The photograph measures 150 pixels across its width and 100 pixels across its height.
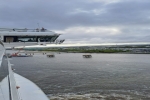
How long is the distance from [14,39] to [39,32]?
1.32 metres

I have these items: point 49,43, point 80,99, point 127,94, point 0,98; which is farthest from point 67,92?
point 0,98

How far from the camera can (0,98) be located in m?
2.83

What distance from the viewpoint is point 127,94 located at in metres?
16.8

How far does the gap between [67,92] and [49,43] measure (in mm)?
7234

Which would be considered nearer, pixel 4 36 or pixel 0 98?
pixel 0 98

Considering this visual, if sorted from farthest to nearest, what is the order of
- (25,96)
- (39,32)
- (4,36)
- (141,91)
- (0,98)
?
(141,91)
(39,32)
(4,36)
(25,96)
(0,98)

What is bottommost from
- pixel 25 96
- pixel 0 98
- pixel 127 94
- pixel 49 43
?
pixel 127 94

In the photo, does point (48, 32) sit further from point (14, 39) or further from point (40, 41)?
point (14, 39)

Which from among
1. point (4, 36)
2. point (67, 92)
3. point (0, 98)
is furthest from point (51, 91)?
point (0, 98)

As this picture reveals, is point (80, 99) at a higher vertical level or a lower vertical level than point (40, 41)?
lower

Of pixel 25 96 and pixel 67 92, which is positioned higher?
→ pixel 25 96

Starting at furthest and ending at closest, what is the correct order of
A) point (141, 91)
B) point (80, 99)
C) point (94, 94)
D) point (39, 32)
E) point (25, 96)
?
point (141, 91) < point (94, 94) < point (80, 99) < point (39, 32) < point (25, 96)

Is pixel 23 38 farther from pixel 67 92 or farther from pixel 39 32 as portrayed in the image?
pixel 67 92

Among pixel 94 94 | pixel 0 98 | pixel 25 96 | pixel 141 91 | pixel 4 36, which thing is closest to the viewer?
pixel 0 98
